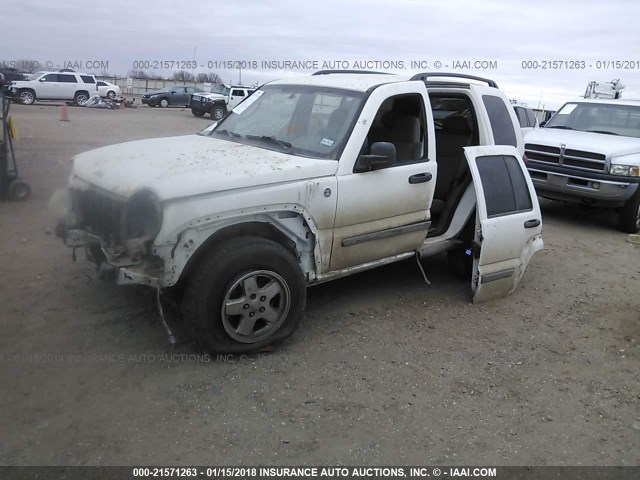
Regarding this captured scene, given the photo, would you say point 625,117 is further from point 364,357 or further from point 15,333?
point 15,333

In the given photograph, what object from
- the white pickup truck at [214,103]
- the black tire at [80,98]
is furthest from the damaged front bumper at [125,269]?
the black tire at [80,98]

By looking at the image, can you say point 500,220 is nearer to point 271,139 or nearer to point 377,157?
point 377,157

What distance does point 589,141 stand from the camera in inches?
344

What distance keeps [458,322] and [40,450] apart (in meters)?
3.24

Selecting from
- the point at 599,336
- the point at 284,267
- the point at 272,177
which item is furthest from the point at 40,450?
the point at 599,336

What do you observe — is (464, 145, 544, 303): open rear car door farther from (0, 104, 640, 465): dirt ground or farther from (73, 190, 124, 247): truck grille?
(73, 190, 124, 247): truck grille

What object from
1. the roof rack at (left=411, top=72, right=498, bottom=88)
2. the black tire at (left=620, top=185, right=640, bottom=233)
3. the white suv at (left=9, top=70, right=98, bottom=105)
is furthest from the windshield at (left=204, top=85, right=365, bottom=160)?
the white suv at (left=9, top=70, right=98, bottom=105)

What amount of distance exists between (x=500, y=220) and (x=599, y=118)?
6050 mm

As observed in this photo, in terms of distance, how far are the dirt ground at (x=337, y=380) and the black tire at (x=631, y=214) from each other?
3.22 meters

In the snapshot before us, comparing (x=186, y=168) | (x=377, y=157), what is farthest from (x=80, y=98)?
(x=377, y=157)

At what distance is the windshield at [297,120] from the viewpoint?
426cm

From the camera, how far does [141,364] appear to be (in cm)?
366

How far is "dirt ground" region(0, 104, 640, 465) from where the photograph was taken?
298 cm

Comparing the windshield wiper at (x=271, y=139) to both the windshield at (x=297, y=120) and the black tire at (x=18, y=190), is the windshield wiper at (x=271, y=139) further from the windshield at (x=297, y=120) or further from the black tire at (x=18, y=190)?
the black tire at (x=18, y=190)
